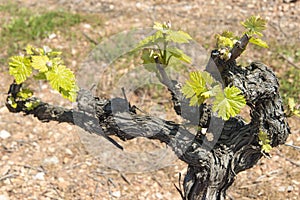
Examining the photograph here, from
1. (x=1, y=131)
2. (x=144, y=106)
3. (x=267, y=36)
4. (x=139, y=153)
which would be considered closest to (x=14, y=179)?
(x=1, y=131)

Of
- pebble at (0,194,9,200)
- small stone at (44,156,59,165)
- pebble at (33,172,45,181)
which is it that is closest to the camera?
pebble at (0,194,9,200)

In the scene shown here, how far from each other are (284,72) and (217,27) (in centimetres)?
137

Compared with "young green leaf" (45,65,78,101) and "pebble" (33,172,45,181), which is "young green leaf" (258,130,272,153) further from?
"pebble" (33,172,45,181)

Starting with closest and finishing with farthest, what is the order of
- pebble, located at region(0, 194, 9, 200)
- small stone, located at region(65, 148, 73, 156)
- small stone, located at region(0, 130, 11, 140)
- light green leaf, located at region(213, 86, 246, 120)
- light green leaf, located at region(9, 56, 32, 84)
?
light green leaf, located at region(213, 86, 246, 120) < light green leaf, located at region(9, 56, 32, 84) < pebble, located at region(0, 194, 9, 200) < small stone, located at region(65, 148, 73, 156) < small stone, located at region(0, 130, 11, 140)

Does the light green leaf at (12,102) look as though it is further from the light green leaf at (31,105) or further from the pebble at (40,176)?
the pebble at (40,176)

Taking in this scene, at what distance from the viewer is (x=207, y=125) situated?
8.61 ft

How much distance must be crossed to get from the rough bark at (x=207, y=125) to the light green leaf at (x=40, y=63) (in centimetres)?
31

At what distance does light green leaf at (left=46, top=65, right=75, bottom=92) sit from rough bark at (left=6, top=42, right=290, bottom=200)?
29 cm

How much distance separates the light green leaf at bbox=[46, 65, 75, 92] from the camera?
2281 millimetres

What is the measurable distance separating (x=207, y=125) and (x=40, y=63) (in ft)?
3.22

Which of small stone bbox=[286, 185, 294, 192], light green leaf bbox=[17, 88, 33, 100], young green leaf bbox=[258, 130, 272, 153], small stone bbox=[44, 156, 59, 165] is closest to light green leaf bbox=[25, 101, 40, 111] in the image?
light green leaf bbox=[17, 88, 33, 100]

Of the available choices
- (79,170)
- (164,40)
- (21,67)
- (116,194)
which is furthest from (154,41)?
(79,170)

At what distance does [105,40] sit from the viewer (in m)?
6.18

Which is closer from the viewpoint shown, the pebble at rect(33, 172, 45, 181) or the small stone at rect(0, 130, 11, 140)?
the pebble at rect(33, 172, 45, 181)
